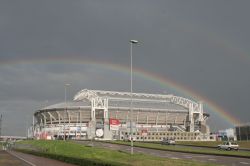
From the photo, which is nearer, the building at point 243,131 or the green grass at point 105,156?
the green grass at point 105,156

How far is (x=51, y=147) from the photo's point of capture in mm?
63625

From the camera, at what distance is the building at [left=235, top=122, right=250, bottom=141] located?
15698 cm

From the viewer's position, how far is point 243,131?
161 meters

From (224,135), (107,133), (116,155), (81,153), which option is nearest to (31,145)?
(81,153)

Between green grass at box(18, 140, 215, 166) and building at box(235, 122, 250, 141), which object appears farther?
building at box(235, 122, 250, 141)

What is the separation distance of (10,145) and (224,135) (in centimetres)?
10234

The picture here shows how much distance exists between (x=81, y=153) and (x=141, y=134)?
471ft

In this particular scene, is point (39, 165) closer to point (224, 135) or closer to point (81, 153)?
point (81, 153)

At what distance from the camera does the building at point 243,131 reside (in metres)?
157

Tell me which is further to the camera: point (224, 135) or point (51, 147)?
point (224, 135)

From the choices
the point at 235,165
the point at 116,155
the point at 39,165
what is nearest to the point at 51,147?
the point at 116,155

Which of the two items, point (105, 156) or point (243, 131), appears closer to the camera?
point (105, 156)

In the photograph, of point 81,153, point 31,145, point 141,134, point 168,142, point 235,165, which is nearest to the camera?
point 235,165

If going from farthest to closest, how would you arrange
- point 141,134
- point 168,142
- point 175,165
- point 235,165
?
point 141,134
point 168,142
point 235,165
point 175,165
